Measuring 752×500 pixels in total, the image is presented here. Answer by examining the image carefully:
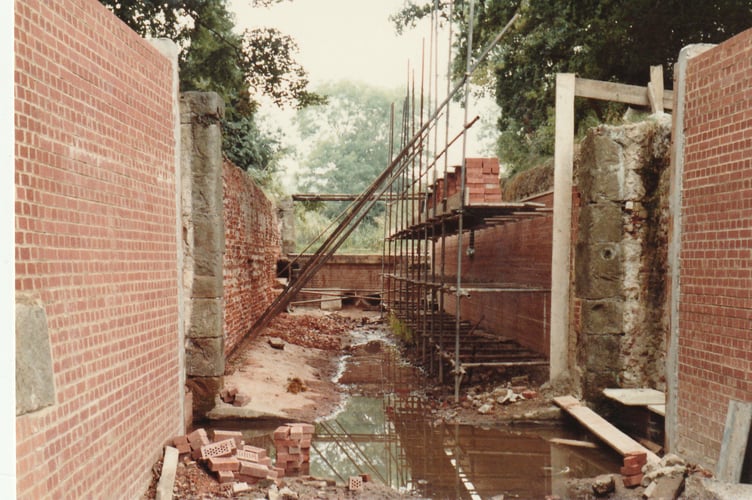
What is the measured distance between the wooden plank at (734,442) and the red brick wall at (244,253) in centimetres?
678

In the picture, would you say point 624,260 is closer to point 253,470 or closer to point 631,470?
point 631,470

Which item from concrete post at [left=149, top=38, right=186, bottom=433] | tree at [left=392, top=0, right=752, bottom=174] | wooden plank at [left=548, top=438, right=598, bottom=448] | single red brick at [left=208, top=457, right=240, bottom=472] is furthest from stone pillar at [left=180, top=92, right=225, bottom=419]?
tree at [left=392, top=0, right=752, bottom=174]

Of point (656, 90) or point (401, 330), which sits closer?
point (656, 90)

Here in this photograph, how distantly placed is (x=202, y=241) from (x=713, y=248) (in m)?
5.71

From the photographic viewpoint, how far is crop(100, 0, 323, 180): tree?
582 inches

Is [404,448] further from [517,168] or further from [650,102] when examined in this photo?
[517,168]

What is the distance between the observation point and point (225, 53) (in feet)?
50.6

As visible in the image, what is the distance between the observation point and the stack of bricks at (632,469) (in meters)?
5.82

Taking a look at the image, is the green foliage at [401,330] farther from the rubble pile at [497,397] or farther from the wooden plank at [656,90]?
the wooden plank at [656,90]

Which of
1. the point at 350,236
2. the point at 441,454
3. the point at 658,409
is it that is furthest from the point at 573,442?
the point at 350,236

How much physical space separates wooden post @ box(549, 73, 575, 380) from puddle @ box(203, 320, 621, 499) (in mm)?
1165

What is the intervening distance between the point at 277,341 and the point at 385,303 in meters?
9.37
